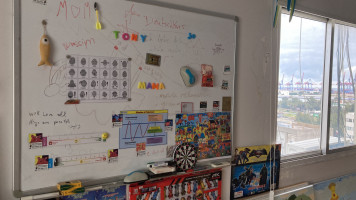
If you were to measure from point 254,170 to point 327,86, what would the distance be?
1013mm

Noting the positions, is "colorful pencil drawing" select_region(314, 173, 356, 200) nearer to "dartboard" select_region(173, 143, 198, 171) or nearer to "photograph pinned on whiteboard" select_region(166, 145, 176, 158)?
"dartboard" select_region(173, 143, 198, 171)

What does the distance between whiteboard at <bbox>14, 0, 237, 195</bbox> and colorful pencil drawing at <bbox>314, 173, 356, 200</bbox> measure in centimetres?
134

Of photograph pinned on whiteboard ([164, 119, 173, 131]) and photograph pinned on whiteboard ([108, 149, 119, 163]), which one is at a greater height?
photograph pinned on whiteboard ([164, 119, 173, 131])

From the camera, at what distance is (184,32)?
1422 millimetres

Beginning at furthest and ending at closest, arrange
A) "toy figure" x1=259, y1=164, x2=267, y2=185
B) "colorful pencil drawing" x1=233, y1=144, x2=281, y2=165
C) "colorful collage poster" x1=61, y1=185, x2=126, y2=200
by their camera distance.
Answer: "toy figure" x1=259, y1=164, x2=267, y2=185, "colorful pencil drawing" x1=233, y1=144, x2=281, y2=165, "colorful collage poster" x1=61, y1=185, x2=126, y2=200

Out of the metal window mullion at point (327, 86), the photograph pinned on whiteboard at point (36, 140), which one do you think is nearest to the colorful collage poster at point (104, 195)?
the photograph pinned on whiteboard at point (36, 140)

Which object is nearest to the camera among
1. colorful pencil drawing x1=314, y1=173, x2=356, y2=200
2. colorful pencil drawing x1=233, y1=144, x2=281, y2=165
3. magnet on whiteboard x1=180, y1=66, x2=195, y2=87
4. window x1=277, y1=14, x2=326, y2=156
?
magnet on whiteboard x1=180, y1=66, x2=195, y2=87

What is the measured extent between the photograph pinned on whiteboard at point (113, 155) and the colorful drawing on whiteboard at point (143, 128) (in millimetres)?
33

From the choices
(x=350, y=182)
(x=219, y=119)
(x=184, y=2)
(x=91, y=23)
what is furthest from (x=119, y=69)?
(x=350, y=182)

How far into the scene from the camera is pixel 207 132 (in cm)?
153

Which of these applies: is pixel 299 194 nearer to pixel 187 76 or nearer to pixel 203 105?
pixel 203 105

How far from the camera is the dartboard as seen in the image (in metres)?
1.40

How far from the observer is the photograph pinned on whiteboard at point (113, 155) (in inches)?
48.8

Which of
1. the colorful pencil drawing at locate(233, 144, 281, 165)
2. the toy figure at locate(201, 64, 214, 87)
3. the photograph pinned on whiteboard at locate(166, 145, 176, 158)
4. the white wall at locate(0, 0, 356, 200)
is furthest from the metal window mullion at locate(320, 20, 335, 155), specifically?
the photograph pinned on whiteboard at locate(166, 145, 176, 158)
